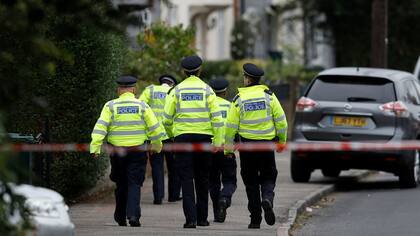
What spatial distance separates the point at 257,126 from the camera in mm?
13555

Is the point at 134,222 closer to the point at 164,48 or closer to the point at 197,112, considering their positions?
the point at 197,112

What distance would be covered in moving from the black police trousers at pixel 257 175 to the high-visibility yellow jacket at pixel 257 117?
0.12m

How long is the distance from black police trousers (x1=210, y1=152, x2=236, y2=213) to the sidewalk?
0.29 metres

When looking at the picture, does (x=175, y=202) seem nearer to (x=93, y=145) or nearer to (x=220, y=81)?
(x=220, y=81)

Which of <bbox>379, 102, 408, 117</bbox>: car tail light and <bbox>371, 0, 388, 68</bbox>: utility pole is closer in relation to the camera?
<bbox>379, 102, 408, 117</bbox>: car tail light

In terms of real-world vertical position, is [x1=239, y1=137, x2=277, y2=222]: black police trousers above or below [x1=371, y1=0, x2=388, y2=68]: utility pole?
below

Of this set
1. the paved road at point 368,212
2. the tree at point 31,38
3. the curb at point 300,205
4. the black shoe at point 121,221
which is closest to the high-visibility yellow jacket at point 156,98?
the curb at point 300,205

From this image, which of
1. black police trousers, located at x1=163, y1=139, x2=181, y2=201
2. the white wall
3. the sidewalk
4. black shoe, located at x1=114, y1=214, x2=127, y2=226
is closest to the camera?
the sidewalk

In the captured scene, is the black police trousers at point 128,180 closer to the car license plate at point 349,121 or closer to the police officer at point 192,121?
the police officer at point 192,121

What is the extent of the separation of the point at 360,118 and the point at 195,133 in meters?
5.95

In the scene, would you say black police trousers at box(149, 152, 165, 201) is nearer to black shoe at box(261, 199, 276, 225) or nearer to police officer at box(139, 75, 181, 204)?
police officer at box(139, 75, 181, 204)

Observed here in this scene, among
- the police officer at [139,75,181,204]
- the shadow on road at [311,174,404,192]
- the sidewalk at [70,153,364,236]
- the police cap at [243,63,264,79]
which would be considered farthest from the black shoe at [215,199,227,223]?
the shadow on road at [311,174,404,192]

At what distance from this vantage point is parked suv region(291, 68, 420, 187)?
19.0 metres

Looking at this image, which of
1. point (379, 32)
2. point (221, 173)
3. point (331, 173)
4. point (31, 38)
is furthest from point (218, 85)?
point (379, 32)
